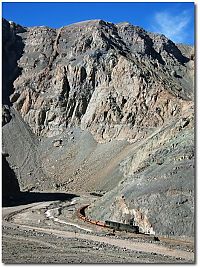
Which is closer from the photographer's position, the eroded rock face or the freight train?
the freight train

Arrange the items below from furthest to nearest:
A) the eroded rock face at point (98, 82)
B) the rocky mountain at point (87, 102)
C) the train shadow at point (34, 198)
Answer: the eroded rock face at point (98, 82), the rocky mountain at point (87, 102), the train shadow at point (34, 198)

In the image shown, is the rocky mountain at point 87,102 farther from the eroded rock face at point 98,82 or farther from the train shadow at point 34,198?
the train shadow at point 34,198

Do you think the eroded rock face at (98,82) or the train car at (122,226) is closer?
the train car at (122,226)

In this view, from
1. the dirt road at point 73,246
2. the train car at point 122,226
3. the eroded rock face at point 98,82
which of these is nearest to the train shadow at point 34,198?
the dirt road at point 73,246

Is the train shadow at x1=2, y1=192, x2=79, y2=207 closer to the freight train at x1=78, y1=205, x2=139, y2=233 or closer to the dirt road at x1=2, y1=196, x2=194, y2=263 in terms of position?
the dirt road at x1=2, y1=196, x2=194, y2=263

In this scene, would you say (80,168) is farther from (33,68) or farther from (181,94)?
(33,68)

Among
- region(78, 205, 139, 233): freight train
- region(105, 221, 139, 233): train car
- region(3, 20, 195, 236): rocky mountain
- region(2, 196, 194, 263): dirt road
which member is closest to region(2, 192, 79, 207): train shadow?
region(3, 20, 195, 236): rocky mountain

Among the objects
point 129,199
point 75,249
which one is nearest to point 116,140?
point 129,199

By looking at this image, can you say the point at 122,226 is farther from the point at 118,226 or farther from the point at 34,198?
the point at 34,198
